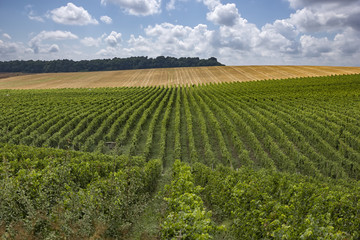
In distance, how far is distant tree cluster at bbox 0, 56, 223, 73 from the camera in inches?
4638

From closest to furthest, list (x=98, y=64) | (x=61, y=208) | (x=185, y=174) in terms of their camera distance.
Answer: (x=61, y=208)
(x=185, y=174)
(x=98, y=64)

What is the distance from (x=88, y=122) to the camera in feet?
84.0

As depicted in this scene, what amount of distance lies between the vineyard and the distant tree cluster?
94646mm

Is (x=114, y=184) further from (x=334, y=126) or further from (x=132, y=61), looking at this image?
(x=132, y=61)

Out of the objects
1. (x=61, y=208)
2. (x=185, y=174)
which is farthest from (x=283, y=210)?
(x=61, y=208)

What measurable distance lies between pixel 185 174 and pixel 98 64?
128m

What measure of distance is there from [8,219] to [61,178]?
2.06 meters

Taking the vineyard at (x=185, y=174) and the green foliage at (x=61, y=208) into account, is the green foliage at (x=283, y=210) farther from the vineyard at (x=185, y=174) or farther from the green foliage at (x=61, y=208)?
the green foliage at (x=61, y=208)

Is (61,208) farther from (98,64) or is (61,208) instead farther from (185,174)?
(98,64)

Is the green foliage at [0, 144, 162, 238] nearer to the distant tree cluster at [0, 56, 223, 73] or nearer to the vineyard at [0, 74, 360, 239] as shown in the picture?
the vineyard at [0, 74, 360, 239]

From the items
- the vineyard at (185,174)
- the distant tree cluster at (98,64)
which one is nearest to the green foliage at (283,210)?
the vineyard at (185,174)

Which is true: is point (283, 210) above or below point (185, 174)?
below

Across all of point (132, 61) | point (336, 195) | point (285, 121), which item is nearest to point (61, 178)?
point (336, 195)

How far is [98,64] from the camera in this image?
407 feet
